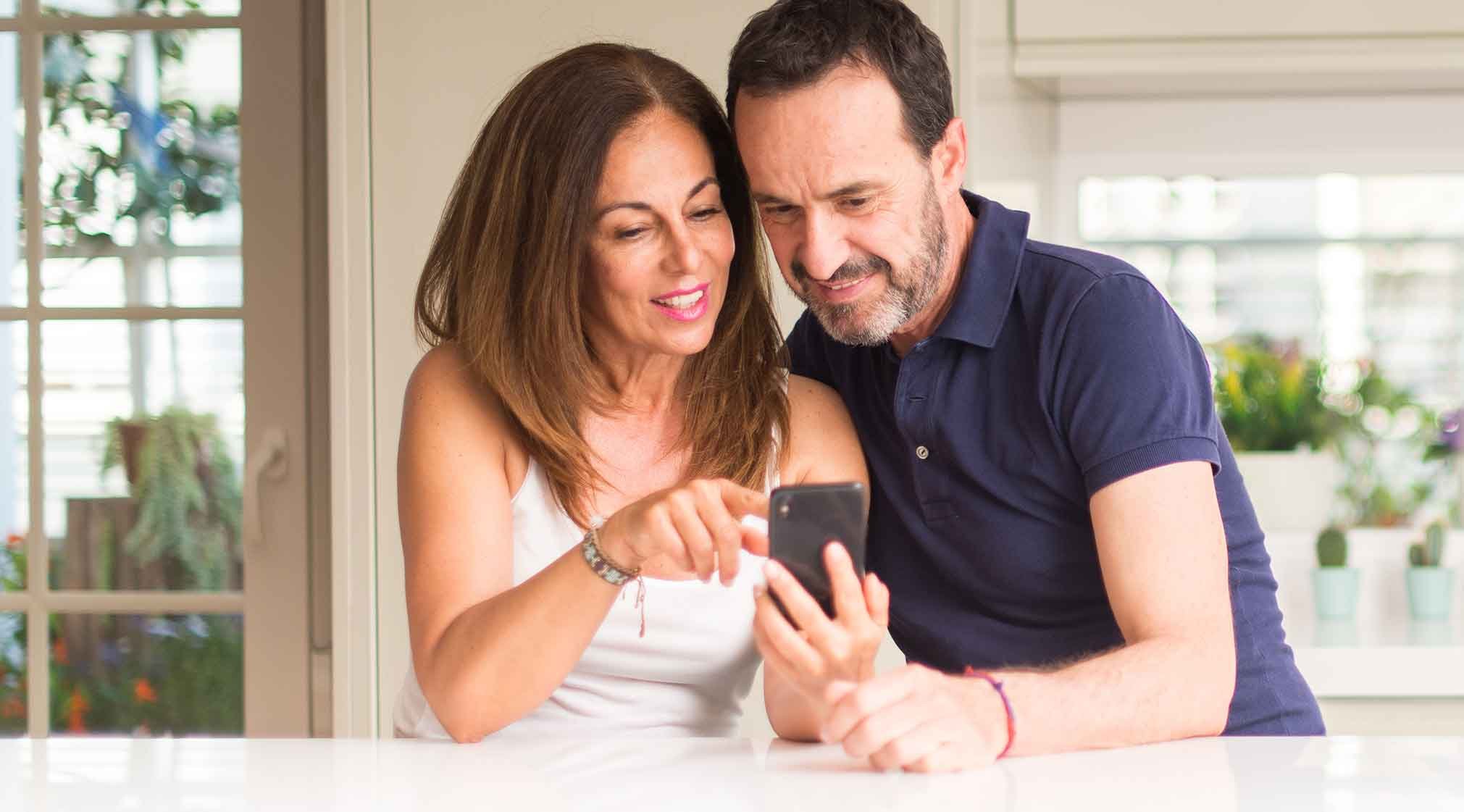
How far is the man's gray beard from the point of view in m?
1.51

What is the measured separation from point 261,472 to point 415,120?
67 centimetres

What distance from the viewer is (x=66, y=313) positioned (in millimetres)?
2545

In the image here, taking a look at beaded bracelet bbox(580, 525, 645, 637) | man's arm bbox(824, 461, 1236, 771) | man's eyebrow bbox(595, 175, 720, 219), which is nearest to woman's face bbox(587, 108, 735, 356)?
man's eyebrow bbox(595, 175, 720, 219)

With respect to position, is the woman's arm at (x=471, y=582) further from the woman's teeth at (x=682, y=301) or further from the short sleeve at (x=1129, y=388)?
the short sleeve at (x=1129, y=388)

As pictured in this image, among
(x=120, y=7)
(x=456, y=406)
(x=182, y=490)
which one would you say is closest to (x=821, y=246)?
(x=456, y=406)

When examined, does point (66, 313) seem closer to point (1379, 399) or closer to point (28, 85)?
point (28, 85)

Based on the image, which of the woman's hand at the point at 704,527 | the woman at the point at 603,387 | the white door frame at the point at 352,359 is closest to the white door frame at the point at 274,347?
the white door frame at the point at 352,359

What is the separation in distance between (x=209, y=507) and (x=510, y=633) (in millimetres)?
1523

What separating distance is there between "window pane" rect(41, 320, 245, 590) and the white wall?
513mm

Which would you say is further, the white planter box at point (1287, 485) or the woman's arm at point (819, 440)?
the white planter box at point (1287, 485)

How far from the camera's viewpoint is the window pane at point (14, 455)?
8.46ft

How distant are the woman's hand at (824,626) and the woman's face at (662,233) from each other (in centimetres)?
52

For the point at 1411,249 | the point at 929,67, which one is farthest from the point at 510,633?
the point at 1411,249

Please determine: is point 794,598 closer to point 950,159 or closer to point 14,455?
point 950,159
